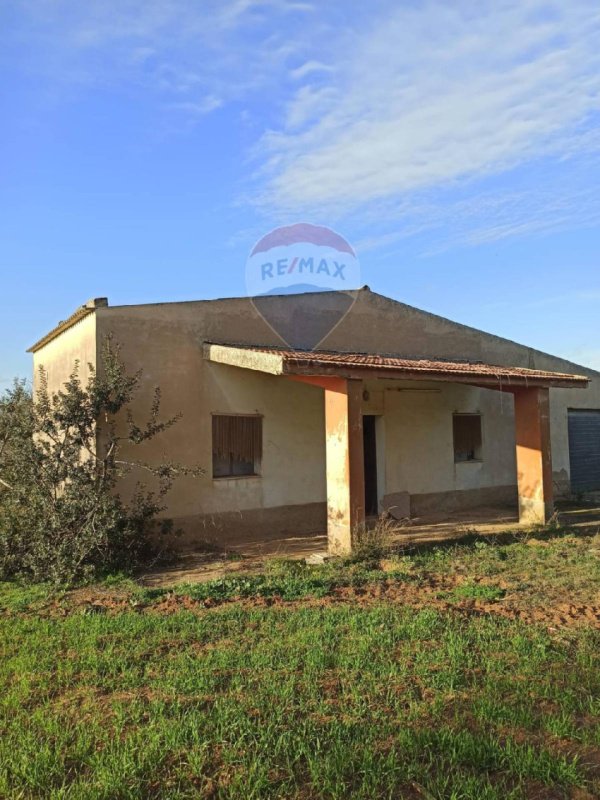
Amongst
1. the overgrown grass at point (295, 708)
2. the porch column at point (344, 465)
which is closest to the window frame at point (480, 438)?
the porch column at point (344, 465)

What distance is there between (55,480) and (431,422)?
816 centimetres

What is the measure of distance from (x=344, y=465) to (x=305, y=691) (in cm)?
→ 488

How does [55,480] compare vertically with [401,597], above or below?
above

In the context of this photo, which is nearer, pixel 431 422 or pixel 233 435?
pixel 233 435

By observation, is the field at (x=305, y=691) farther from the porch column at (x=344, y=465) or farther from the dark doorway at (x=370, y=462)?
the dark doorway at (x=370, y=462)

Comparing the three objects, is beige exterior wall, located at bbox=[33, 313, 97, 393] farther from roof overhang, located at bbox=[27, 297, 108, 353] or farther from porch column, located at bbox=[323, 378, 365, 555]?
porch column, located at bbox=[323, 378, 365, 555]

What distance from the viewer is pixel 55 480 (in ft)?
26.8

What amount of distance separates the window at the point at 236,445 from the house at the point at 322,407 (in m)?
0.02

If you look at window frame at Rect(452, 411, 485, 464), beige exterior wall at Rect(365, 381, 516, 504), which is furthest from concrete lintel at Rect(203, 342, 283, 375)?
window frame at Rect(452, 411, 485, 464)

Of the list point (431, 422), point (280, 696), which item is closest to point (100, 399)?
point (280, 696)

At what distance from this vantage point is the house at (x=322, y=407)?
914 cm

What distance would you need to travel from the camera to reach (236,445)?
10562 mm

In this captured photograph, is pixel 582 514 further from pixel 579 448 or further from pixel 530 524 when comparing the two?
pixel 579 448

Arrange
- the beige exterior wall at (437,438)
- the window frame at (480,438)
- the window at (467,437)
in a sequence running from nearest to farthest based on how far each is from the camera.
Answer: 1. the beige exterior wall at (437,438)
2. the window frame at (480,438)
3. the window at (467,437)
